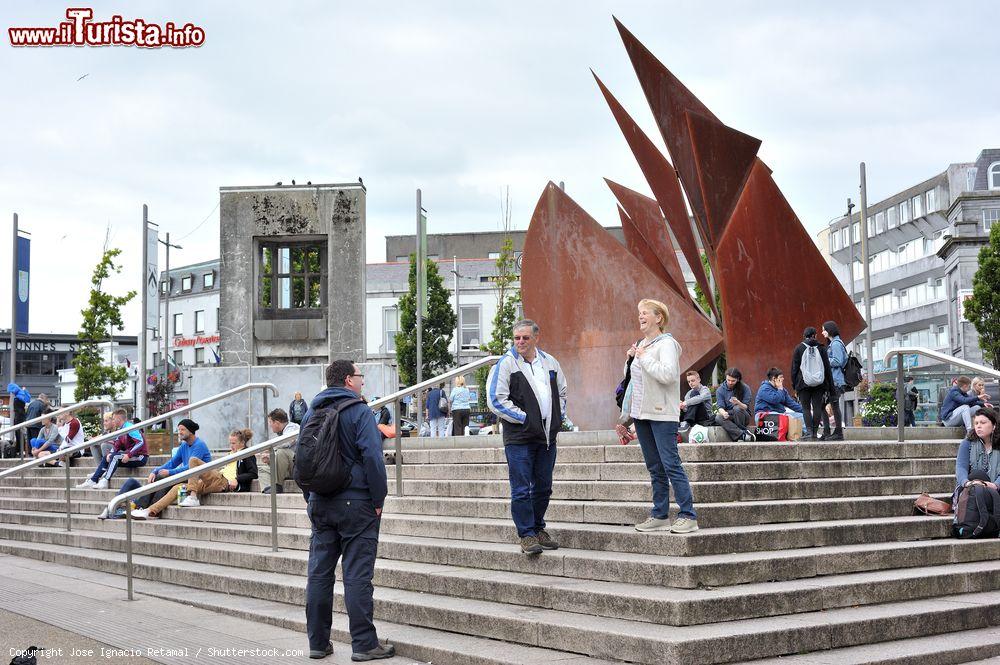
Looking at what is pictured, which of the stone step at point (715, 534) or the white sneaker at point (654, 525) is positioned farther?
the white sneaker at point (654, 525)

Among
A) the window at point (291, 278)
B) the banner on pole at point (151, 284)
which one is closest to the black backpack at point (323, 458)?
the window at point (291, 278)

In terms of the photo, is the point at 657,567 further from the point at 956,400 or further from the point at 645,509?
the point at 956,400

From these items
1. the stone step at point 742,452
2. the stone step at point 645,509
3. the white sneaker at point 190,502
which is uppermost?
the stone step at point 742,452

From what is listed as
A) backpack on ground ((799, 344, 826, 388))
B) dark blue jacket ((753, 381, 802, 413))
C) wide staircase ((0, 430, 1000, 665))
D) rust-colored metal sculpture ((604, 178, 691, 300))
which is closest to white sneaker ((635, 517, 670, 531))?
wide staircase ((0, 430, 1000, 665))

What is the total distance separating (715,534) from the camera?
20.4 feet

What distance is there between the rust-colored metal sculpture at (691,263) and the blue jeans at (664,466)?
5.99 meters

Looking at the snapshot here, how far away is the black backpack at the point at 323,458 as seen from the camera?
5.64m

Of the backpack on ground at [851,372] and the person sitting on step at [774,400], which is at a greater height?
the backpack on ground at [851,372]

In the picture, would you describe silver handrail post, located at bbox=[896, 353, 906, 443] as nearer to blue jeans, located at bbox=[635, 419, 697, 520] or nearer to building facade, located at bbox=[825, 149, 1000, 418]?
blue jeans, located at bbox=[635, 419, 697, 520]

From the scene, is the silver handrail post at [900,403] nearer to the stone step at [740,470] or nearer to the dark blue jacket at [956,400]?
the stone step at [740,470]

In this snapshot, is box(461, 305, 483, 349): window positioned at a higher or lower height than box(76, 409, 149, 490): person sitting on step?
higher

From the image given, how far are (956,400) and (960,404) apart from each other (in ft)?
0.28

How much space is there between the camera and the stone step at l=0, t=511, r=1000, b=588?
5836mm

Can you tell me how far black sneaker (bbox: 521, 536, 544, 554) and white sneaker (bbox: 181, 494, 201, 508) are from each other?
19.2 ft
